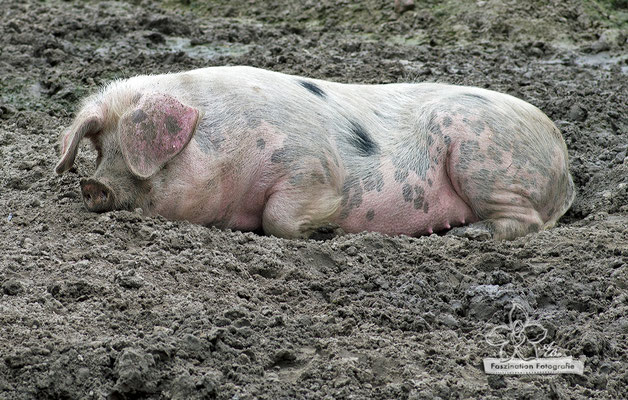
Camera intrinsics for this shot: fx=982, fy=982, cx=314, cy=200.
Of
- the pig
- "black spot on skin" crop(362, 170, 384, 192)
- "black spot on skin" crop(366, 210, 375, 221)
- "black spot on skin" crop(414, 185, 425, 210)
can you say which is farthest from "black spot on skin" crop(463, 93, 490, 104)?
"black spot on skin" crop(366, 210, 375, 221)

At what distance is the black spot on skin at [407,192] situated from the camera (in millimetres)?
5305

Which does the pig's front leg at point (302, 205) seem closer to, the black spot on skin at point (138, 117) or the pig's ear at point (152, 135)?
the pig's ear at point (152, 135)

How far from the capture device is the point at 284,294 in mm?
3996

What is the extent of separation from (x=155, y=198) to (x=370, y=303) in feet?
→ 4.64

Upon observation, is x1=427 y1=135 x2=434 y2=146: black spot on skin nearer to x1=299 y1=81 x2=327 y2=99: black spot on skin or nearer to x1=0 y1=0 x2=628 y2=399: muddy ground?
x1=299 y1=81 x2=327 y2=99: black spot on skin

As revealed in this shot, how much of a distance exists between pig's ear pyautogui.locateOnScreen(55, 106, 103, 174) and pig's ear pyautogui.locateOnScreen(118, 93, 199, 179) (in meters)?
0.15

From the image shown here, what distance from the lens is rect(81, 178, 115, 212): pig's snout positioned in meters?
4.71

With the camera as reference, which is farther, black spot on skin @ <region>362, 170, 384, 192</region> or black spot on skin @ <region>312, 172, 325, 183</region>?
black spot on skin @ <region>362, 170, 384, 192</region>

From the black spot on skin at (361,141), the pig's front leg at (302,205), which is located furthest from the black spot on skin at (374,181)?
the pig's front leg at (302,205)

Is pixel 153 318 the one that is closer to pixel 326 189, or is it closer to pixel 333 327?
pixel 333 327

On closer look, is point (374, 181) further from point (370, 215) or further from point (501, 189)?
point (501, 189)

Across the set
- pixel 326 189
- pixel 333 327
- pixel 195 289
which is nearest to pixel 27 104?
pixel 326 189
